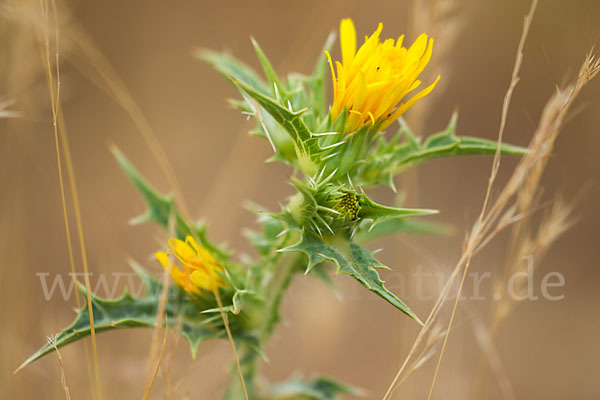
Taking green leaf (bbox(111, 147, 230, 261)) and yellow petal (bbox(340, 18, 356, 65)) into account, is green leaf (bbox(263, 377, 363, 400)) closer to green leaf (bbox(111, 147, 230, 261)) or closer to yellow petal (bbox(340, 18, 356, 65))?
green leaf (bbox(111, 147, 230, 261))

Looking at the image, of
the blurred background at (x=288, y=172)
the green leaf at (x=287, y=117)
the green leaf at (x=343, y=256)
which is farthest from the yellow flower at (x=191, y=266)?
the blurred background at (x=288, y=172)

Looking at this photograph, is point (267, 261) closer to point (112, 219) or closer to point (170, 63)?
point (112, 219)

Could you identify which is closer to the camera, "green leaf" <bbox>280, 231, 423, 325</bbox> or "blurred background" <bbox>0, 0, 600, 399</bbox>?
"green leaf" <bbox>280, 231, 423, 325</bbox>

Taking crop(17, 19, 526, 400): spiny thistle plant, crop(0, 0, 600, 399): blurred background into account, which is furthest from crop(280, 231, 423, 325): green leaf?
crop(0, 0, 600, 399): blurred background

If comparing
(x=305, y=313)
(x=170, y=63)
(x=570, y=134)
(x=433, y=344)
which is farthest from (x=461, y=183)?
(x=433, y=344)

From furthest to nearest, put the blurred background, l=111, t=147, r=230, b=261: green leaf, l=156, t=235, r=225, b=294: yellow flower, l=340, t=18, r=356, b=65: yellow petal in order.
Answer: the blurred background → l=111, t=147, r=230, b=261: green leaf → l=156, t=235, r=225, b=294: yellow flower → l=340, t=18, r=356, b=65: yellow petal

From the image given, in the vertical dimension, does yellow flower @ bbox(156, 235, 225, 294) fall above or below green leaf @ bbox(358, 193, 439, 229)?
below

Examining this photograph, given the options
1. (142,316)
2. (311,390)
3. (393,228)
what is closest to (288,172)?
(393,228)

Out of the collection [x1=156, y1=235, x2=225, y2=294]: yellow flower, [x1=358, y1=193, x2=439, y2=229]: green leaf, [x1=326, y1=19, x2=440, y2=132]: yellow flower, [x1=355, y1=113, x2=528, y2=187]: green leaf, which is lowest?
[x1=156, y1=235, x2=225, y2=294]: yellow flower
